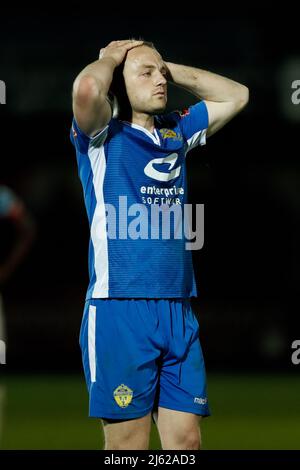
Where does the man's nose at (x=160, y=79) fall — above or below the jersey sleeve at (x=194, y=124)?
above

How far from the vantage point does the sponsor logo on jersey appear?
15.7ft

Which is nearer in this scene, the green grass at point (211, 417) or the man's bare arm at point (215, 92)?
the man's bare arm at point (215, 92)

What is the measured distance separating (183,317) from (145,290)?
0.81ft

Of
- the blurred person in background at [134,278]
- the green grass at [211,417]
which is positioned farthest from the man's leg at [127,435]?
the green grass at [211,417]

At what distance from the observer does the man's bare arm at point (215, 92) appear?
5.17 m

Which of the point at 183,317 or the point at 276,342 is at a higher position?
the point at 183,317

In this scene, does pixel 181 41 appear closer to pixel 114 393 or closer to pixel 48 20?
pixel 48 20

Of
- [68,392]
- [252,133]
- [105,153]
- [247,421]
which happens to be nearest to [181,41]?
[252,133]

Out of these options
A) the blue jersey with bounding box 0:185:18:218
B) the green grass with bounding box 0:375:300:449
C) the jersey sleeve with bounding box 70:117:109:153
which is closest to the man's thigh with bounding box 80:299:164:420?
the jersey sleeve with bounding box 70:117:109:153

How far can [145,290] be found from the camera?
183 inches

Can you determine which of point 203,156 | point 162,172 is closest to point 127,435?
point 162,172

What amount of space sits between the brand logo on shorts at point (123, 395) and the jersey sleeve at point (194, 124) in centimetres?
131

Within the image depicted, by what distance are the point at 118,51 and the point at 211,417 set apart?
536 centimetres

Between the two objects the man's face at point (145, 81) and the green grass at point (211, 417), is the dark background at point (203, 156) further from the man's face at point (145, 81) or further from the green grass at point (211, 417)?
the man's face at point (145, 81)
